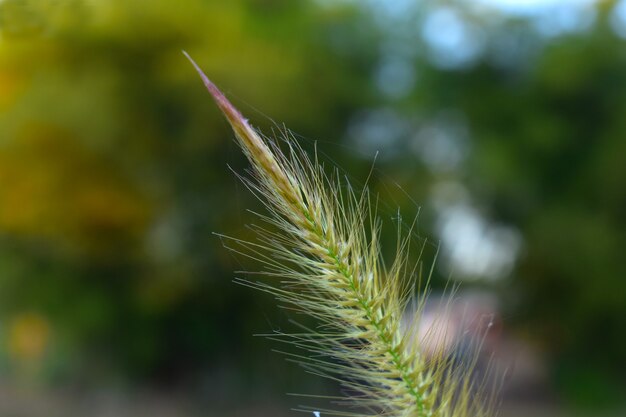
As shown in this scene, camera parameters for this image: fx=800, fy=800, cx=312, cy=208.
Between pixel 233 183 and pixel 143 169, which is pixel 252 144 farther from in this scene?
pixel 143 169

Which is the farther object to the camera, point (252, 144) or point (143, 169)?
point (143, 169)

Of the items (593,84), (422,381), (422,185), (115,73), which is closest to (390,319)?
(422,381)

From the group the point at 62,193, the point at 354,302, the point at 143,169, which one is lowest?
the point at 354,302

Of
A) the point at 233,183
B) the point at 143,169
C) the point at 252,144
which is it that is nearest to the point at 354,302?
the point at 252,144

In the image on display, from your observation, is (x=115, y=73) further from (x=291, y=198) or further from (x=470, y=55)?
(x=291, y=198)

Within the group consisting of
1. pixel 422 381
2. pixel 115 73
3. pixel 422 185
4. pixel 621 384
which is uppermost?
pixel 115 73

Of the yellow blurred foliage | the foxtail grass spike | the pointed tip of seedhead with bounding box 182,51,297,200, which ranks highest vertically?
the yellow blurred foliage

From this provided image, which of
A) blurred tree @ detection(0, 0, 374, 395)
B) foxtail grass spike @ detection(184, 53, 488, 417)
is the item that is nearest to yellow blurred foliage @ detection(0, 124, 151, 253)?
blurred tree @ detection(0, 0, 374, 395)

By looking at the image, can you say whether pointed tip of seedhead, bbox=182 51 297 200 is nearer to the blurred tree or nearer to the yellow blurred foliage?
the blurred tree

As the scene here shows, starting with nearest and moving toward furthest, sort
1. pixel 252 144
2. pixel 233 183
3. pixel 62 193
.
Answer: pixel 252 144
pixel 233 183
pixel 62 193
